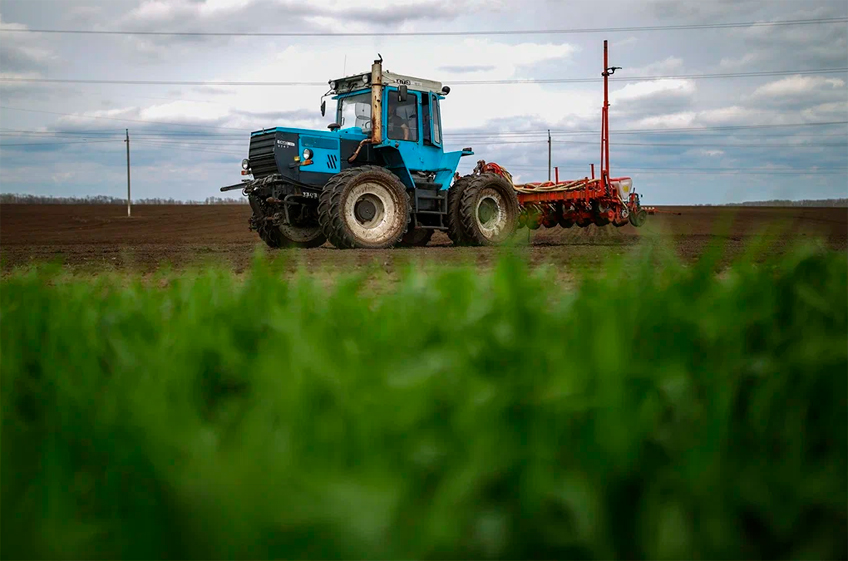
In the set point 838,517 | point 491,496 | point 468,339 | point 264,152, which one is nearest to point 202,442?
point 491,496

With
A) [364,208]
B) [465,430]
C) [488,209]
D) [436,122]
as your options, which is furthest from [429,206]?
[465,430]

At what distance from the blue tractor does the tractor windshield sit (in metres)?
0.02

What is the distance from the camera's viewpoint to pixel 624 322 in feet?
6.84

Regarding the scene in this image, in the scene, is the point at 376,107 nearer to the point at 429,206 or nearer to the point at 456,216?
the point at 429,206

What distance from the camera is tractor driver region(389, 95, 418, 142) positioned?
12258 mm

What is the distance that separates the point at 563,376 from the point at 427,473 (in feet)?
1.43

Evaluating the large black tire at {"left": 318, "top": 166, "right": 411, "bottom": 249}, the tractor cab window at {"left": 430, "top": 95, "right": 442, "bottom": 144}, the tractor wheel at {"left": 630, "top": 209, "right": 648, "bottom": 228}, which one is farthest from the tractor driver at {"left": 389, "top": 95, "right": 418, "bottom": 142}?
the tractor wheel at {"left": 630, "top": 209, "right": 648, "bottom": 228}

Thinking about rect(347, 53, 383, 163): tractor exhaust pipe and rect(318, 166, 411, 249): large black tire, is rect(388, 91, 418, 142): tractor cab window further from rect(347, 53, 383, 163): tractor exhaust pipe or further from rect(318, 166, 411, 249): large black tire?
rect(318, 166, 411, 249): large black tire

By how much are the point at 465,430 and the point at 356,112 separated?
37.8 feet

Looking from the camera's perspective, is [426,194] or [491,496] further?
[426,194]

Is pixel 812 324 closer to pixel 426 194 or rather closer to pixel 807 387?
pixel 807 387

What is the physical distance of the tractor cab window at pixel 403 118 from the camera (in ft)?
40.1

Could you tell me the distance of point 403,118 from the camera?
12.4 metres

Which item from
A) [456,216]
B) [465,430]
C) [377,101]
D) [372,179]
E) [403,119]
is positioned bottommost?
[465,430]
